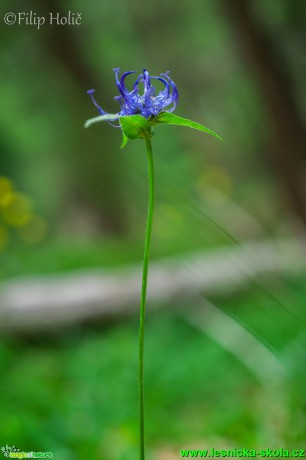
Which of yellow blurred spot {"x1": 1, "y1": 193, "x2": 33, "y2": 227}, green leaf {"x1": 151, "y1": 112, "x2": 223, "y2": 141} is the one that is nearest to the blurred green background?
yellow blurred spot {"x1": 1, "y1": 193, "x2": 33, "y2": 227}

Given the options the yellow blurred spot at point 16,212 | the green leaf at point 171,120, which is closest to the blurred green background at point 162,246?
the yellow blurred spot at point 16,212

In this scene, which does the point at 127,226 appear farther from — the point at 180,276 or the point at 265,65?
the point at 265,65

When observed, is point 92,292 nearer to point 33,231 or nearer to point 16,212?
point 16,212

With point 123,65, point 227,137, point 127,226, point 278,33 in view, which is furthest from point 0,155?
point 278,33

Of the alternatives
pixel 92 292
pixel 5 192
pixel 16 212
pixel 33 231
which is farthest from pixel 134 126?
pixel 33 231

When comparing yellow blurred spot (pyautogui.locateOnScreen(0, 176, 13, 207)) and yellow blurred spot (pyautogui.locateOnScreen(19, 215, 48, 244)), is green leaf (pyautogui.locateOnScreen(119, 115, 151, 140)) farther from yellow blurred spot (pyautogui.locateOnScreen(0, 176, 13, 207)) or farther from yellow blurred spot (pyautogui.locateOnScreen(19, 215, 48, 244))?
yellow blurred spot (pyautogui.locateOnScreen(19, 215, 48, 244))

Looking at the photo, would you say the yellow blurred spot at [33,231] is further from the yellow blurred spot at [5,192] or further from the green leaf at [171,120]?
the green leaf at [171,120]
